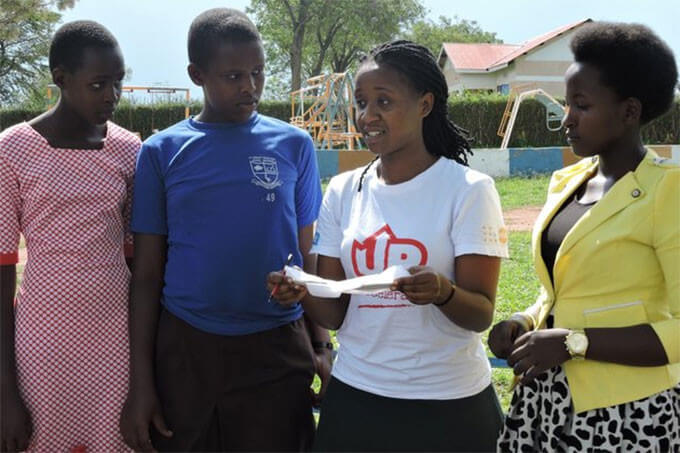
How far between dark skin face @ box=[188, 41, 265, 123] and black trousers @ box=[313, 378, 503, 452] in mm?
947

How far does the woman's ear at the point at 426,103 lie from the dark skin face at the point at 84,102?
1052 mm

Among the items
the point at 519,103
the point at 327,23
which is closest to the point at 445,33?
the point at 327,23

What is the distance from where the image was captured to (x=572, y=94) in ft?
7.01

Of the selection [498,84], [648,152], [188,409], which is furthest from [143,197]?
[498,84]

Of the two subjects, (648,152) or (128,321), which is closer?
(648,152)

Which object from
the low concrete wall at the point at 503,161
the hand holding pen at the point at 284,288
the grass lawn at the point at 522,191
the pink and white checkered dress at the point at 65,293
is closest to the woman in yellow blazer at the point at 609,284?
the hand holding pen at the point at 284,288

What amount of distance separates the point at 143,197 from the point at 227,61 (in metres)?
0.51

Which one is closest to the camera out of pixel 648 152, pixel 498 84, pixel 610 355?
pixel 610 355

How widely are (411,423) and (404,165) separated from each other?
2.38ft

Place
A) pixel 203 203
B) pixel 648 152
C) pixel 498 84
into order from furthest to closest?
pixel 498 84, pixel 203 203, pixel 648 152

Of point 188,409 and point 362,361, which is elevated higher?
point 362,361

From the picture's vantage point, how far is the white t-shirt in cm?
216

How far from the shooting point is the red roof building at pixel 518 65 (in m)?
45.0

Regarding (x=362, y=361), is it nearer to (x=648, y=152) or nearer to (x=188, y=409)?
(x=188, y=409)
